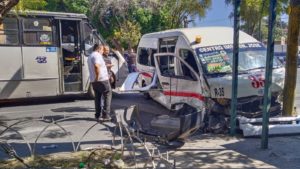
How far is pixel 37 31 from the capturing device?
13.3 m

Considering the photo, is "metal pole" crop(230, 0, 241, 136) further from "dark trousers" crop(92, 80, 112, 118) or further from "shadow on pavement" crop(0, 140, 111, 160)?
"dark trousers" crop(92, 80, 112, 118)

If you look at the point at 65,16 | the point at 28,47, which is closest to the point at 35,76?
the point at 28,47

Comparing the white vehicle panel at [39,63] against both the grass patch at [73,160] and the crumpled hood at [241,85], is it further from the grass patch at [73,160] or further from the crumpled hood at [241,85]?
the grass patch at [73,160]

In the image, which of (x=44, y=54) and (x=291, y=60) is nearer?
(x=291, y=60)

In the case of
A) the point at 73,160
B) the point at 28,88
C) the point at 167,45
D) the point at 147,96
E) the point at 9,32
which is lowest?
the point at 73,160

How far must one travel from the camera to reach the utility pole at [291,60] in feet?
28.5

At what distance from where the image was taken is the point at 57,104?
44.9 feet

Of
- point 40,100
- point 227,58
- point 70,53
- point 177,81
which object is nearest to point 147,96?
point 177,81

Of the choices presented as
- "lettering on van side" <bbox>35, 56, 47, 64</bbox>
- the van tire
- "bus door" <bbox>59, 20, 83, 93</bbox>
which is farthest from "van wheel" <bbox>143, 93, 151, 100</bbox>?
"lettering on van side" <bbox>35, 56, 47, 64</bbox>

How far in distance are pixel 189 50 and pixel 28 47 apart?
19.4 feet

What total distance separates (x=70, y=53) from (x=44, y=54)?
35.1 inches

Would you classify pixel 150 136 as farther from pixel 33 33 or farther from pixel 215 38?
pixel 33 33

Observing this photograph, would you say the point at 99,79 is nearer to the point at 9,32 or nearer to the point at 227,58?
the point at 227,58

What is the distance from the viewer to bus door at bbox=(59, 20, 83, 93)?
1370 cm
